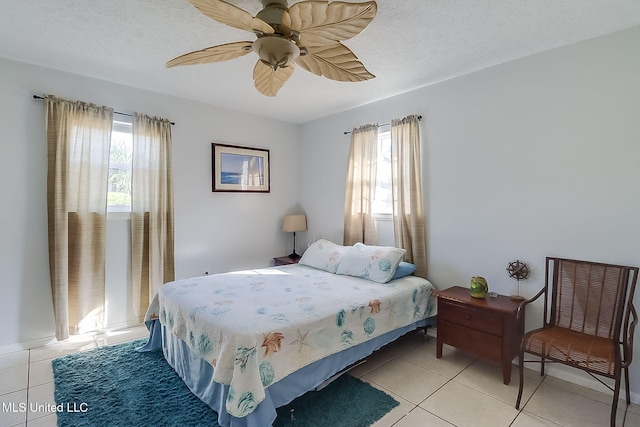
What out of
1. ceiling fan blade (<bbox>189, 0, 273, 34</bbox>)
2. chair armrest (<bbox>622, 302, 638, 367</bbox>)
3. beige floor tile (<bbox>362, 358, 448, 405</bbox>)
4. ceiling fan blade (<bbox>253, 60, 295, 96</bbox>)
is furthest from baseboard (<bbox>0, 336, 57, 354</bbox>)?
chair armrest (<bbox>622, 302, 638, 367</bbox>)

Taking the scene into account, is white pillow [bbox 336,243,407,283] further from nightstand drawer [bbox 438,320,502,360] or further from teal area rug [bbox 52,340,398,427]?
teal area rug [bbox 52,340,398,427]

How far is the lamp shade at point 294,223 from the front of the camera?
4383 mm

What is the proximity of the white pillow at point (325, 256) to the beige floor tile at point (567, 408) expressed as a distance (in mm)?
1881

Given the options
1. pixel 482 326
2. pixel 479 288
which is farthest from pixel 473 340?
pixel 479 288

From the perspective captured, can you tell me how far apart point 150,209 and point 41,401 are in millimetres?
1792

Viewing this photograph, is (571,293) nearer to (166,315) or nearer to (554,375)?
(554,375)

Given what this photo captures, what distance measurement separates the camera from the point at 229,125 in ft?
13.2

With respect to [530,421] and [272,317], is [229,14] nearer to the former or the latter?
[272,317]

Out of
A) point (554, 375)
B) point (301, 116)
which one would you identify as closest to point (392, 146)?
point (301, 116)

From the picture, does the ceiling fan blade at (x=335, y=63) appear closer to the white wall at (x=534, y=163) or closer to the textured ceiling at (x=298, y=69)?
the textured ceiling at (x=298, y=69)

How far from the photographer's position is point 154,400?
82.2 inches

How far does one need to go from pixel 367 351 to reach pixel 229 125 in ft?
10.1

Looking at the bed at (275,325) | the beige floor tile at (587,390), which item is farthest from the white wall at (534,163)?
the bed at (275,325)

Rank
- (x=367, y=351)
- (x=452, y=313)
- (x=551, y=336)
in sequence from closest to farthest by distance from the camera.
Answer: (x=551, y=336)
(x=367, y=351)
(x=452, y=313)
